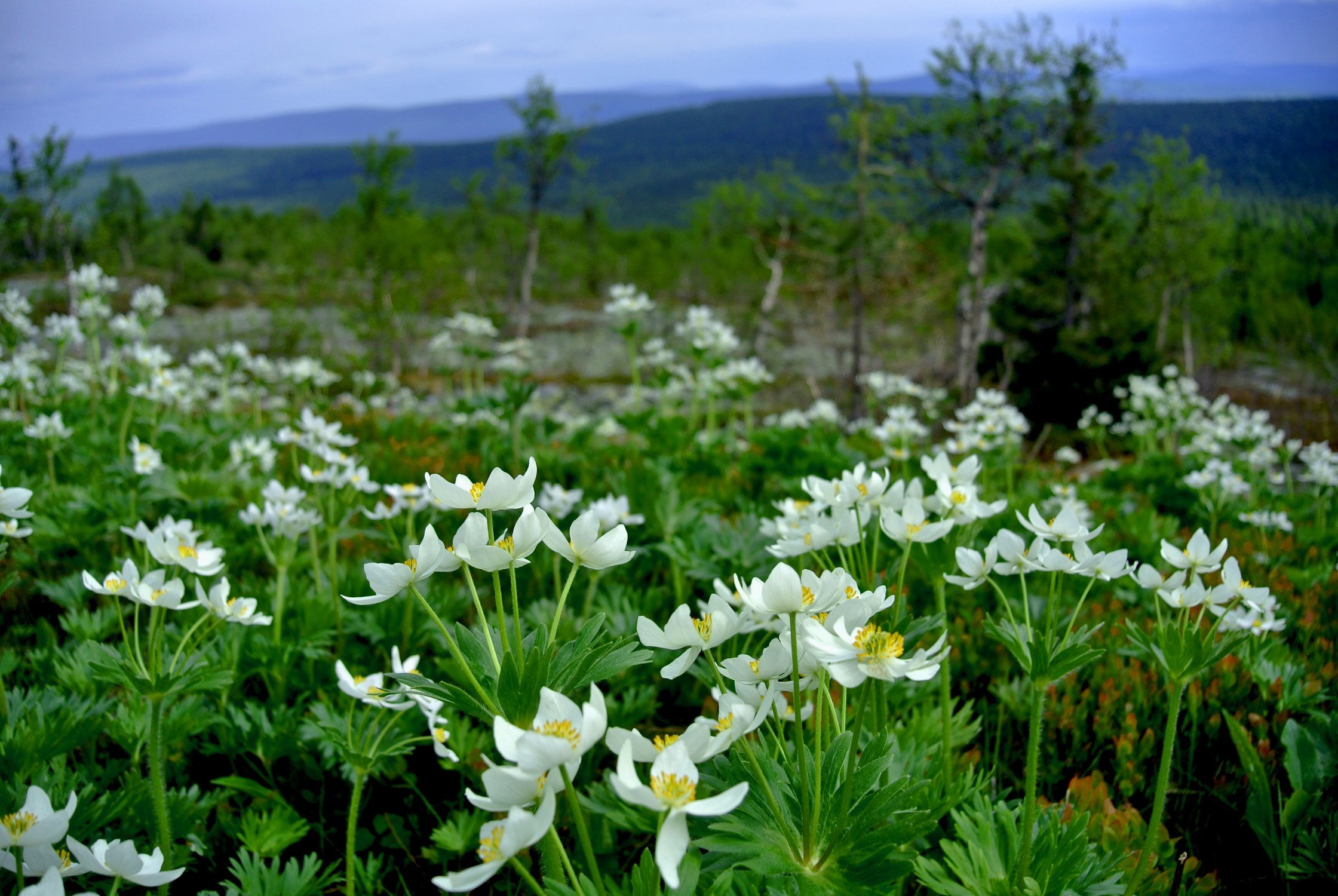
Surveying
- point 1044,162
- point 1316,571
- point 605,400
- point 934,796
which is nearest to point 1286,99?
point 1044,162

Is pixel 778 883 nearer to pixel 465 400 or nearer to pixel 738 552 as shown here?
pixel 738 552

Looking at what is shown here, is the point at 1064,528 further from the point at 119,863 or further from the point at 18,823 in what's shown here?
the point at 18,823

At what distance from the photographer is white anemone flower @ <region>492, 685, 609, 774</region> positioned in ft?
3.11

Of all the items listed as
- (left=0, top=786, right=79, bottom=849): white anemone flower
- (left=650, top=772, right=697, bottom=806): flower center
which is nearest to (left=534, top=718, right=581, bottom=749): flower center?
(left=650, top=772, right=697, bottom=806): flower center

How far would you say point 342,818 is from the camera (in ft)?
7.98

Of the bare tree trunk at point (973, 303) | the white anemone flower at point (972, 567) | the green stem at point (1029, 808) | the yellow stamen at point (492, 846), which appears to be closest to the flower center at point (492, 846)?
the yellow stamen at point (492, 846)

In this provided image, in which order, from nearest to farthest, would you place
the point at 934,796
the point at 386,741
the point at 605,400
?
the point at 934,796
the point at 386,741
the point at 605,400

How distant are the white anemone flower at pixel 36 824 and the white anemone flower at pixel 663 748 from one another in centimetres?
88

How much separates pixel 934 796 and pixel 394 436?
5624mm

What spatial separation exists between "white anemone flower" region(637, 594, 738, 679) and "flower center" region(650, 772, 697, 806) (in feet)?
0.81

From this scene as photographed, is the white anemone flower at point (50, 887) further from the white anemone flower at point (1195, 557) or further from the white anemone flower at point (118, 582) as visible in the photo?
the white anemone flower at point (1195, 557)

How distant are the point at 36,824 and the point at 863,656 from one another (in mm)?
1345

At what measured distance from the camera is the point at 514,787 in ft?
3.34

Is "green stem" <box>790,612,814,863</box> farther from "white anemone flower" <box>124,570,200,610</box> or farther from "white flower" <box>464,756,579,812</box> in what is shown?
"white anemone flower" <box>124,570,200,610</box>
